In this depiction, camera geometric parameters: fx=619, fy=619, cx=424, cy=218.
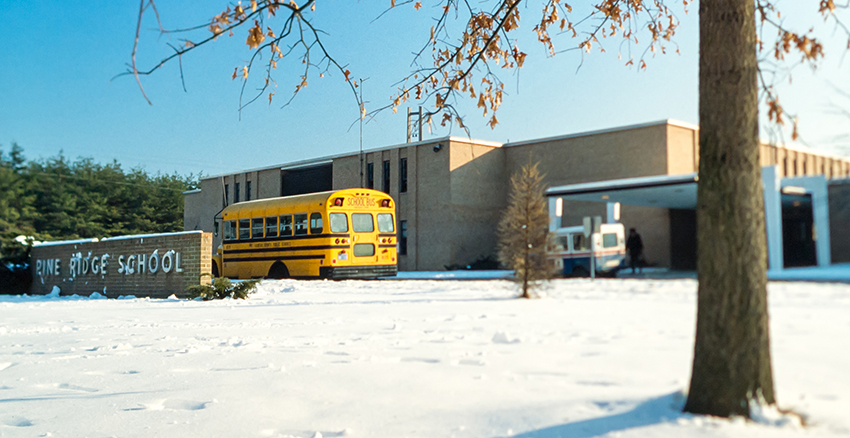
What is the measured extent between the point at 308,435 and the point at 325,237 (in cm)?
1461

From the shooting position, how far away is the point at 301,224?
728 inches

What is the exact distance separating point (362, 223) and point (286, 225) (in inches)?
90.7

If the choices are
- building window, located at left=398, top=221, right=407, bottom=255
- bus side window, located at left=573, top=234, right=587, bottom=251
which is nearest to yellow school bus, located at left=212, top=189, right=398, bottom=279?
bus side window, located at left=573, top=234, right=587, bottom=251

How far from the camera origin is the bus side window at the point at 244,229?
19.7 metres

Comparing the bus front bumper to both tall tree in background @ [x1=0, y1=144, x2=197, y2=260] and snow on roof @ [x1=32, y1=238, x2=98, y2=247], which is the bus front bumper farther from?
snow on roof @ [x1=32, y1=238, x2=98, y2=247]

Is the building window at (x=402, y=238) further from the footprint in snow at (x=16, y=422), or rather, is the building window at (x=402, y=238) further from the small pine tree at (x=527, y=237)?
the footprint in snow at (x=16, y=422)

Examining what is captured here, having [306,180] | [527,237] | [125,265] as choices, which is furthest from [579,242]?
[306,180]

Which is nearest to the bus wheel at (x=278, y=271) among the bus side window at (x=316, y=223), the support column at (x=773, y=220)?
the bus side window at (x=316, y=223)

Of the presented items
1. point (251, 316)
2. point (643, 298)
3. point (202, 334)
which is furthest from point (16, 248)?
point (643, 298)

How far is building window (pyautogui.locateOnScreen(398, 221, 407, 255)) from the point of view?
110 ft

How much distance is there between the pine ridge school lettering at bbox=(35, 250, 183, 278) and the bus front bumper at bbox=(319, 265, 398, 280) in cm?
486

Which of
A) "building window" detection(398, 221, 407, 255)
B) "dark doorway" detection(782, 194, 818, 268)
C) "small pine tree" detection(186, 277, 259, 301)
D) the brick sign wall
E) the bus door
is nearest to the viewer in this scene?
"dark doorway" detection(782, 194, 818, 268)

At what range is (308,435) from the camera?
3.65m

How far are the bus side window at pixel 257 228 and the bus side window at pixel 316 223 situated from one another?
2140 millimetres
